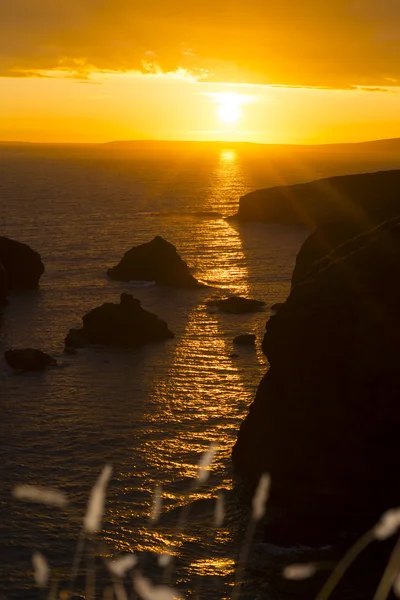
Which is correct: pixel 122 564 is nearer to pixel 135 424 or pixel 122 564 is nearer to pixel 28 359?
pixel 135 424

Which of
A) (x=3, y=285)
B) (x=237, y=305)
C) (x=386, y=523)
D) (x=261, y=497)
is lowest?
(x=261, y=497)

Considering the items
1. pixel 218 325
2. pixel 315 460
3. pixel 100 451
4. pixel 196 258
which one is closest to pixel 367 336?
pixel 315 460

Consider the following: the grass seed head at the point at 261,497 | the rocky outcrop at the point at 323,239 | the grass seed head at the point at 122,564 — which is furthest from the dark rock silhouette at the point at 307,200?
the grass seed head at the point at 122,564

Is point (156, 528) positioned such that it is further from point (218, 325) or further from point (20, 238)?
point (20, 238)

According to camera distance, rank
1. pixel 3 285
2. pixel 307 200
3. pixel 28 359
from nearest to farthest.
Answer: pixel 28 359, pixel 3 285, pixel 307 200

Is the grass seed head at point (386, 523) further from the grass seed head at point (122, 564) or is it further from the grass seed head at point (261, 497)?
the grass seed head at point (122, 564)

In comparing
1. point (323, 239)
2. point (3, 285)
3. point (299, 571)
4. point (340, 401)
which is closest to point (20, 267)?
point (3, 285)

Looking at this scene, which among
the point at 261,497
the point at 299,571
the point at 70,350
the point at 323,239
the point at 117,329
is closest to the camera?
the point at 299,571

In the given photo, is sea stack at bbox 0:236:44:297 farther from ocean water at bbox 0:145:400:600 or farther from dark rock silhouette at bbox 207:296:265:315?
dark rock silhouette at bbox 207:296:265:315
